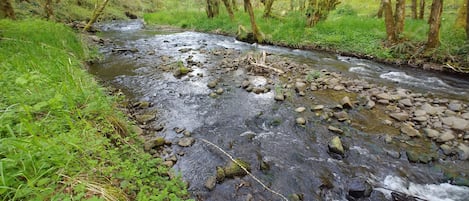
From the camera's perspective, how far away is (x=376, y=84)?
7.22 meters

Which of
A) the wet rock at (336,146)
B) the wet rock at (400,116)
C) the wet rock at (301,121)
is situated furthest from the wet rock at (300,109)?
the wet rock at (400,116)

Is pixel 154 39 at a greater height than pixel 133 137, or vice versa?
pixel 154 39

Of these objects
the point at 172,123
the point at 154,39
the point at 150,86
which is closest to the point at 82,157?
the point at 172,123

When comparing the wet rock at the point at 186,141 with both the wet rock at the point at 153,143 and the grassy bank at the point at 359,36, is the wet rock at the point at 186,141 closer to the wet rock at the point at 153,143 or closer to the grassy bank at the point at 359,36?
the wet rock at the point at 153,143

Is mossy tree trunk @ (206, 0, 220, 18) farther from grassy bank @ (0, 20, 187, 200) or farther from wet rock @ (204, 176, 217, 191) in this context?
wet rock @ (204, 176, 217, 191)

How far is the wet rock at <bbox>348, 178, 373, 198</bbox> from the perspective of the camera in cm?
326

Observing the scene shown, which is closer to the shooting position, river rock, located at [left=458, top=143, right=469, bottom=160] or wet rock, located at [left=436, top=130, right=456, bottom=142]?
river rock, located at [left=458, top=143, right=469, bottom=160]

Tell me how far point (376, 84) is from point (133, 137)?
6.79 m

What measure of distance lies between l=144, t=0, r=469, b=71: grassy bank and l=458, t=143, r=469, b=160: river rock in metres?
5.35

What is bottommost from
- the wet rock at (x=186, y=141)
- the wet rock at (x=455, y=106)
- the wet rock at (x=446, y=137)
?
the wet rock at (x=446, y=137)

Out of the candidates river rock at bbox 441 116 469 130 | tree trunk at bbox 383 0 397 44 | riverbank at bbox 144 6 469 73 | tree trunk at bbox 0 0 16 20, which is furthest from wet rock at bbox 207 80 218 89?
tree trunk at bbox 0 0 16 20

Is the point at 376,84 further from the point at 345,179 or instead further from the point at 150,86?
the point at 150,86

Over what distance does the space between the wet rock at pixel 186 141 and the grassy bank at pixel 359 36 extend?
861 cm

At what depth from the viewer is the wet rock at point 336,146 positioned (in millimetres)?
4074
